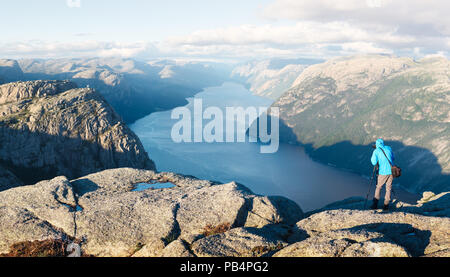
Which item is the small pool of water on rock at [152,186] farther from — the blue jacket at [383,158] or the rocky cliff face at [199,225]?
the blue jacket at [383,158]

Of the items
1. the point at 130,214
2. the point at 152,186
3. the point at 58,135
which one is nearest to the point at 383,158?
the point at 130,214

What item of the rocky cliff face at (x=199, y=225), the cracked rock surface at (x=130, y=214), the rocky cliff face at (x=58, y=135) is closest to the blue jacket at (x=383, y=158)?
the rocky cliff face at (x=199, y=225)

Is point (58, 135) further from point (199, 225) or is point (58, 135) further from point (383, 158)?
point (383, 158)

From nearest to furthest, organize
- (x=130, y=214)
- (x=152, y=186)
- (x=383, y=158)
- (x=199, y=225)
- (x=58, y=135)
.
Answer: (x=199, y=225)
(x=130, y=214)
(x=383, y=158)
(x=152, y=186)
(x=58, y=135)

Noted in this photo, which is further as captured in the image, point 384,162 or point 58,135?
point 58,135

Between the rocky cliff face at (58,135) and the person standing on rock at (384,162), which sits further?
the rocky cliff face at (58,135)

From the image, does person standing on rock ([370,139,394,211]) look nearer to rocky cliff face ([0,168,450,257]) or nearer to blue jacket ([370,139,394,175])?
blue jacket ([370,139,394,175])

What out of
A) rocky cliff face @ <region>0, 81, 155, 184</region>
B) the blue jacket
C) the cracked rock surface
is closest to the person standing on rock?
the blue jacket

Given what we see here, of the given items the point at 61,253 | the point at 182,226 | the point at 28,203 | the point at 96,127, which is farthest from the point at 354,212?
the point at 96,127
